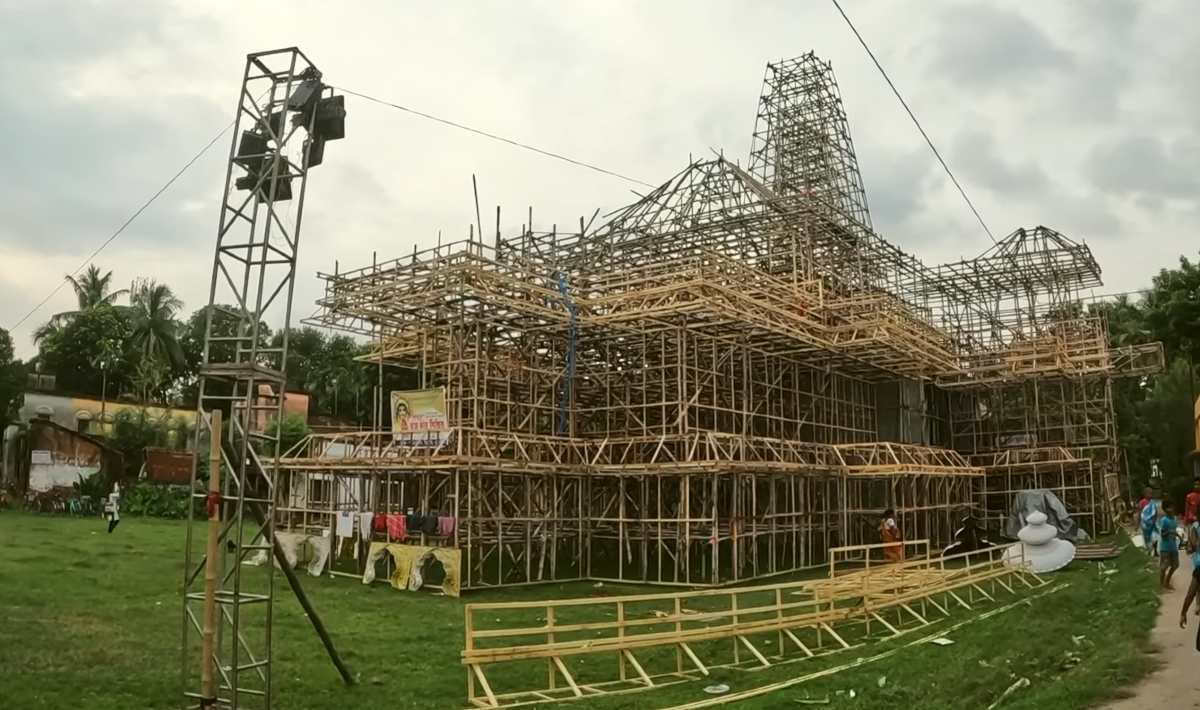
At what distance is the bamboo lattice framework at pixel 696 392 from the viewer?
23.0 meters

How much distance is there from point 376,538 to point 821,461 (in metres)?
12.9

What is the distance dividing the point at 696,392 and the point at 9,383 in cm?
3225

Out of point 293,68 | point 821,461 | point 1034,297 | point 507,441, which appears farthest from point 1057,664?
point 1034,297

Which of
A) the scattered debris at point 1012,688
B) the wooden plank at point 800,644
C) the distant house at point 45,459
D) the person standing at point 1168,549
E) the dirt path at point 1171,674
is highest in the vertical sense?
the distant house at point 45,459

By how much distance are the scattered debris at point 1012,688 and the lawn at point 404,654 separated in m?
0.09

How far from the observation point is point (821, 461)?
27.3 meters

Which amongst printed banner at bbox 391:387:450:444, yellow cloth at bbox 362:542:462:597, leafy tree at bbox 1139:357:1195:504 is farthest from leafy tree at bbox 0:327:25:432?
leafy tree at bbox 1139:357:1195:504

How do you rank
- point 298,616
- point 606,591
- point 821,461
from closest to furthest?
point 298,616 < point 606,591 < point 821,461

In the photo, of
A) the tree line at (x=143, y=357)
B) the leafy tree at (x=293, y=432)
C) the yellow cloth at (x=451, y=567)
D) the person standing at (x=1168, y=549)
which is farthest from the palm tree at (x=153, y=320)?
the person standing at (x=1168, y=549)

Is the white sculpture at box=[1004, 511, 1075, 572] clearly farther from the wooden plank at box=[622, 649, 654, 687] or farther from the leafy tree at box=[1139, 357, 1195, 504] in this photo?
the leafy tree at box=[1139, 357, 1195, 504]

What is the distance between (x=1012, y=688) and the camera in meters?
9.81

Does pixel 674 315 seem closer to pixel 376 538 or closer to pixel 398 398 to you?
pixel 398 398

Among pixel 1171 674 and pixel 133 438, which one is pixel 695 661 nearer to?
pixel 1171 674

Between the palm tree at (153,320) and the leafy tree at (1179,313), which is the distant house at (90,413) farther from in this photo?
the leafy tree at (1179,313)
